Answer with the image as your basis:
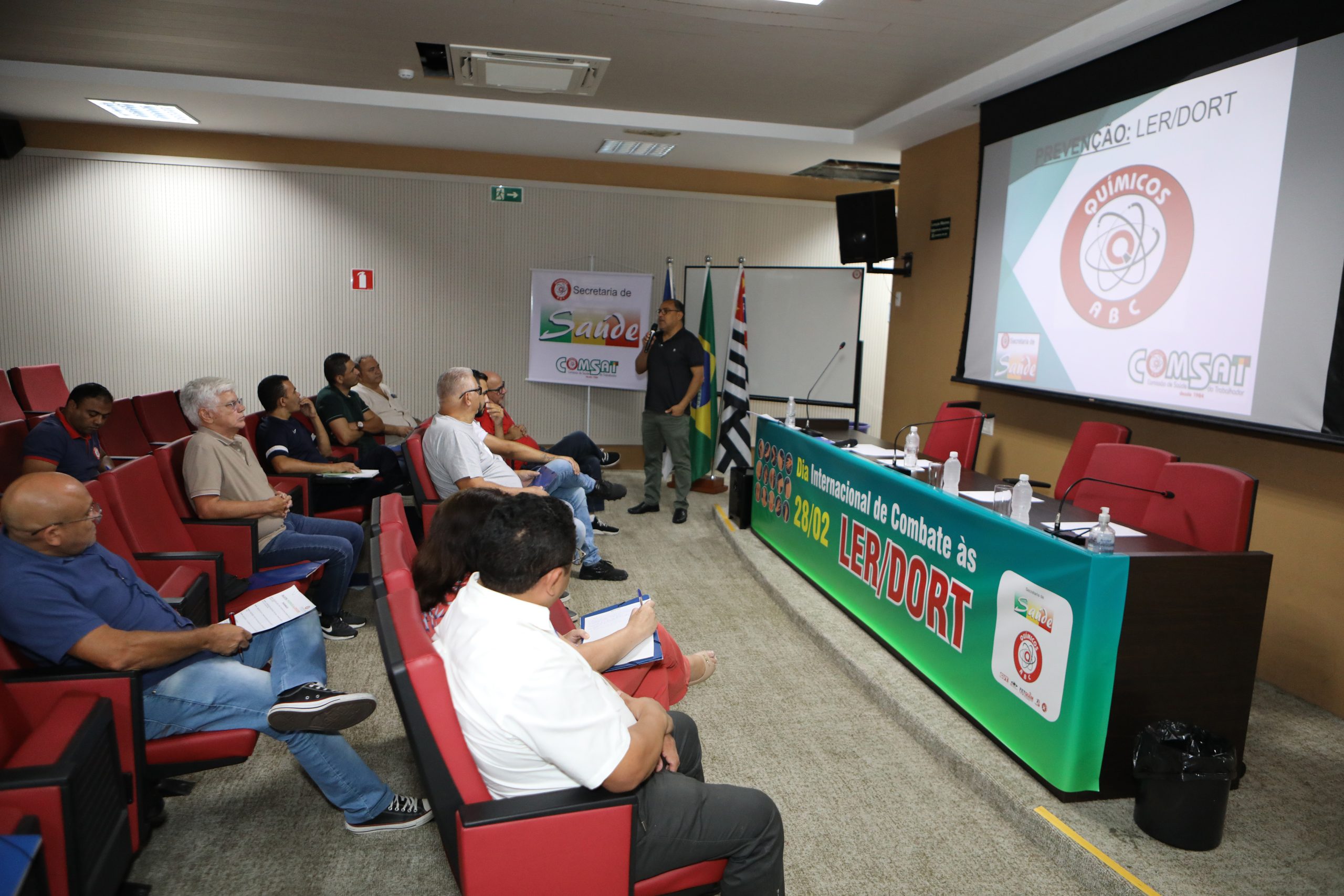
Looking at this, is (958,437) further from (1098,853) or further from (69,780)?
(69,780)

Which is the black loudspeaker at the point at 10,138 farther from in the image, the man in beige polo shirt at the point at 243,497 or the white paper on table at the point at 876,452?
the white paper on table at the point at 876,452

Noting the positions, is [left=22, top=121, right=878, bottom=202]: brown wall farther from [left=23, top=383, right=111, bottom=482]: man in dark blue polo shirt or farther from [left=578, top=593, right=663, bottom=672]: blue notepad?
[left=578, top=593, right=663, bottom=672]: blue notepad

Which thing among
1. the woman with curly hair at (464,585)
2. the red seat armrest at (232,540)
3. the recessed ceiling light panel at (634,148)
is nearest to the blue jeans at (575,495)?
the red seat armrest at (232,540)

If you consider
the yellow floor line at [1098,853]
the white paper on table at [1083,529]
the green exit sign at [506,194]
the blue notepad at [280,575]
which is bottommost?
the yellow floor line at [1098,853]

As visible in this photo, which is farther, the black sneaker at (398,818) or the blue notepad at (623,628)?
the black sneaker at (398,818)

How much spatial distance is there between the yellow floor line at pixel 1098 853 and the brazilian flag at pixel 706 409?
469 centimetres

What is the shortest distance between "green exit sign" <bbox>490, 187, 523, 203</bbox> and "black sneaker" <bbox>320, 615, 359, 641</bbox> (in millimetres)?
5014

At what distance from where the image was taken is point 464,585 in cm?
201

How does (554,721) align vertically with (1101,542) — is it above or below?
below

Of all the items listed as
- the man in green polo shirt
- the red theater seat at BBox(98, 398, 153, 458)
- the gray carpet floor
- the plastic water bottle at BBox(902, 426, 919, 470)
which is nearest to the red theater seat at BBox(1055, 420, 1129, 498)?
the plastic water bottle at BBox(902, 426, 919, 470)

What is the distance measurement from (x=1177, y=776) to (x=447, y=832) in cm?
194

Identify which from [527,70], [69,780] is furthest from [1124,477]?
[527,70]

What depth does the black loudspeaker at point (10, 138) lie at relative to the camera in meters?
6.65

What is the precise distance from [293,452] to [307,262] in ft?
12.1
